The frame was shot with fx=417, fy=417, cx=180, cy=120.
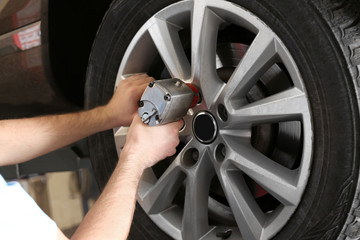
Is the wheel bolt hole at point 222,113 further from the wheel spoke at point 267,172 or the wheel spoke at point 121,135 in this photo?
the wheel spoke at point 121,135

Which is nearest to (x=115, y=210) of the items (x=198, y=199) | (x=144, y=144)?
(x=144, y=144)

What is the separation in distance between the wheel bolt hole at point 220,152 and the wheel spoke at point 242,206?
30 millimetres

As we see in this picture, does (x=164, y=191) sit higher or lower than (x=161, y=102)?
lower

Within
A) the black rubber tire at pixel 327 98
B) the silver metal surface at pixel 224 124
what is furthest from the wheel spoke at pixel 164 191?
the black rubber tire at pixel 327 98

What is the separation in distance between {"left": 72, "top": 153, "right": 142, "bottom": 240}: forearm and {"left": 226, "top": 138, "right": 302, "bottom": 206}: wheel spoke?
25 cm

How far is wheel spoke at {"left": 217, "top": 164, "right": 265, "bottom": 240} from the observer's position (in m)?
1.02

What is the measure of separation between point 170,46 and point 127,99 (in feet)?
0.63

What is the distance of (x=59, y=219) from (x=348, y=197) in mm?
1974

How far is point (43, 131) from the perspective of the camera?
4.22 feet

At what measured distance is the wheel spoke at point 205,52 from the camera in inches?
41.9

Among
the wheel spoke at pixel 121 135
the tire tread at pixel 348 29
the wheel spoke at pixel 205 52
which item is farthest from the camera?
the wheel spoke at pixel 121 135

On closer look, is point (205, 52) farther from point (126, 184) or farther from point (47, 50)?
point (47, 50)

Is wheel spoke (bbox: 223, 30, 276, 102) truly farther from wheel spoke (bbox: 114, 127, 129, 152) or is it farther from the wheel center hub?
wheel spoke (bbox: 114, 127, 129, 152)

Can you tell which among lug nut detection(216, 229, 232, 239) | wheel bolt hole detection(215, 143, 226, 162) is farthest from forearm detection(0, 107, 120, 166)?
lug nut detection(216, 229, 232, 239)
